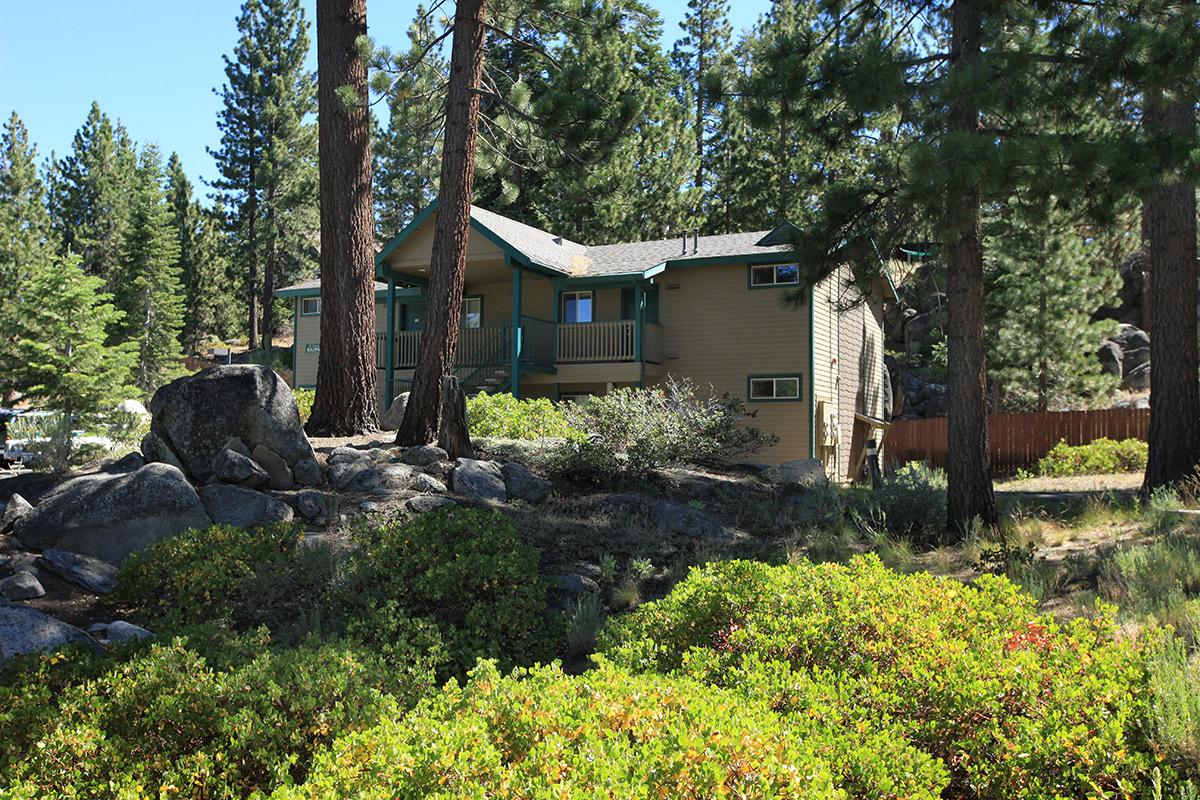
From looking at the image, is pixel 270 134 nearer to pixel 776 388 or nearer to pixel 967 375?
pixel 776 388

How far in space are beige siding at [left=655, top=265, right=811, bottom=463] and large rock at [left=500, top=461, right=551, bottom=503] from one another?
425 inches

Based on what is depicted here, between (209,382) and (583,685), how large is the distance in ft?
26.4

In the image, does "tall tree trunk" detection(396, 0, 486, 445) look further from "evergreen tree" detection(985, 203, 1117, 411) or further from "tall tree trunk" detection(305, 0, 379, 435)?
"evergreen tree" detection(985, 203, 1117, 411)

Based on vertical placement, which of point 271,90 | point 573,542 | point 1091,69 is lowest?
point 573,542

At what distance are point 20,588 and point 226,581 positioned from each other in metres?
1.65

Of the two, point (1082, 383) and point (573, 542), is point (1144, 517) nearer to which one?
point (573, 542)

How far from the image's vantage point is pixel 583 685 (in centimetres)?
323

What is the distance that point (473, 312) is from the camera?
24656mm

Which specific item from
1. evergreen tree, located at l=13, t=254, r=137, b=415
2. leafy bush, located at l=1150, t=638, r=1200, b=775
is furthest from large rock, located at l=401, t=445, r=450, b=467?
evergreen tree, located at l=13, t=254, r=137, b=415

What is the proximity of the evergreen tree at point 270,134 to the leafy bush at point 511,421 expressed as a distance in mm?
30180

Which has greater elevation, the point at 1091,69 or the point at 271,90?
the point at 271,90

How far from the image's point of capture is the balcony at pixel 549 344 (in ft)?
70.8

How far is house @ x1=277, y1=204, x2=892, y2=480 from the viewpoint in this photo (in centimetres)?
2128

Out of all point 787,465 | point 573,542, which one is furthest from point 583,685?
point 787,465
